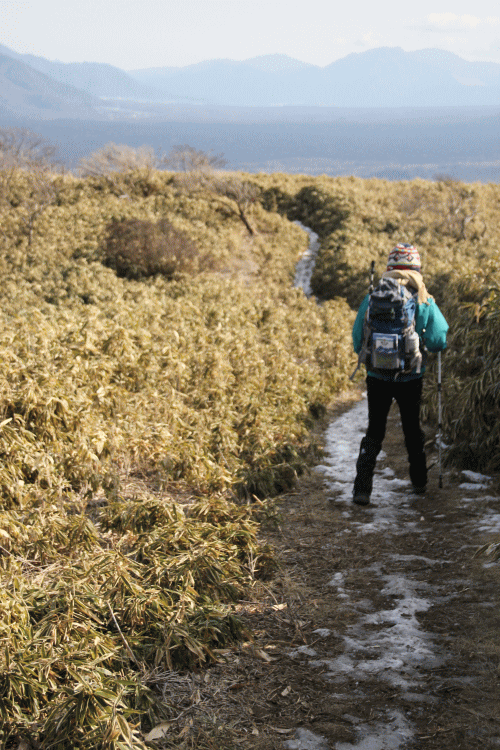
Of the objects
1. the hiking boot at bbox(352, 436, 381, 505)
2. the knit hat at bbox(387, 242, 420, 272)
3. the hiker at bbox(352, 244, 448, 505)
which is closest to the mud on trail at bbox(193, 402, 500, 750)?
the hiking boot at bbox(352, 436, 381, 505)

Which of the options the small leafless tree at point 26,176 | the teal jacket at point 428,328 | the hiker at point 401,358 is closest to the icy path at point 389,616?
the hiker at point 401,358

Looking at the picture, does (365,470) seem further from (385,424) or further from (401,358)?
(401,358)

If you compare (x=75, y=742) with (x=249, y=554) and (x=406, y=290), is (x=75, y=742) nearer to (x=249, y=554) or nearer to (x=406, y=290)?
(x=249, y=554)

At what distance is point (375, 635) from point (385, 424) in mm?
2482

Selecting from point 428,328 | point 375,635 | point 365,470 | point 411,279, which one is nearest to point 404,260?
point 411,279

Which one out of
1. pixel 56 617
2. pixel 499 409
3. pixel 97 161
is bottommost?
pixel 56 617

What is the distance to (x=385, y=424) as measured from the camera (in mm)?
5715

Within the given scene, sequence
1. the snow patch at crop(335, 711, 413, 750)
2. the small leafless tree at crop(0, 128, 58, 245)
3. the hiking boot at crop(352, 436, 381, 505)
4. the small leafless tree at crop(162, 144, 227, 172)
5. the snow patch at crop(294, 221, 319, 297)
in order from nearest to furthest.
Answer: the snow patch at crop(335, 711, 413, 750) → the hiking boot at crop(352, 436, 381, 505) → the small leafless tree at crop(0, 128, 58, 245) → the snow patch at crop(294, 221, 319, 297) → the small leafless tree at crop(162, 144, 227, 172)

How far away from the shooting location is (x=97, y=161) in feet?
103

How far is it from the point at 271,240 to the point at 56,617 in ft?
79.1

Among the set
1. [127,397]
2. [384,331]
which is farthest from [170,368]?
[384,331]

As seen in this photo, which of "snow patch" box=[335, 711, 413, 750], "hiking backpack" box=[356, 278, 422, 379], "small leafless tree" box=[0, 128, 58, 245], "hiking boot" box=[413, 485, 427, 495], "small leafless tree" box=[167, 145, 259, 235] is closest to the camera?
"snow patch" box=[335, 711, 413, 750]

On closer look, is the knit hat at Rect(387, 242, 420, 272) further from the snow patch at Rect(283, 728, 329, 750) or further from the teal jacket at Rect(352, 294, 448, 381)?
the snow patch at Rect(283, 728, 329, 750)

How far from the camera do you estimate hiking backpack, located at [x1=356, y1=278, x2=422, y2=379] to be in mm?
5262
